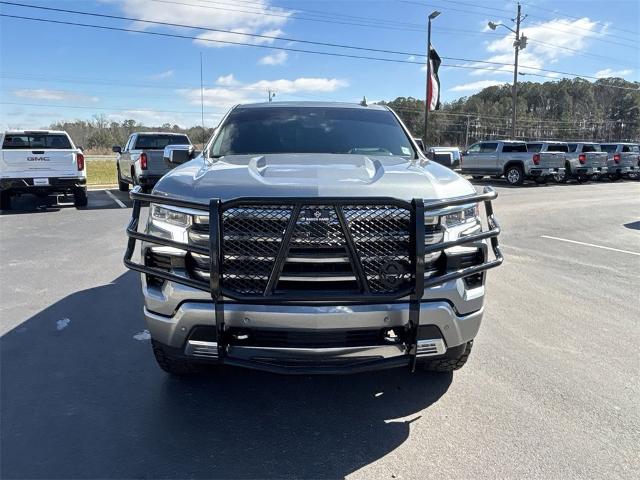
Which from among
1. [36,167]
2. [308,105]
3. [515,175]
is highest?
[308,105]

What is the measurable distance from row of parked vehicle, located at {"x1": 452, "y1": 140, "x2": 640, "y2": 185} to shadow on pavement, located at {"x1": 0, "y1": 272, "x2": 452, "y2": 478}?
67.1 ft

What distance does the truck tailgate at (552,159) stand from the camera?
70.3 feet

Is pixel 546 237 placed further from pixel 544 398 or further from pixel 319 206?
pixel 319 206

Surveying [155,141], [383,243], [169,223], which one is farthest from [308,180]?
[155,141]

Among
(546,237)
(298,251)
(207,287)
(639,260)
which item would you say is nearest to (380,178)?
(298,251)

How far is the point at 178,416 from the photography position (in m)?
2.99

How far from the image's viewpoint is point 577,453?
266 centimetres

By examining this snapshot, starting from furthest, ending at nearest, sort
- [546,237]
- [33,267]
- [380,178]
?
[546,237] < [33,267] < [380,178]

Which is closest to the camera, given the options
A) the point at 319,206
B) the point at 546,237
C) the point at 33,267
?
the point at 319,206

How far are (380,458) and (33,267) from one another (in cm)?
567

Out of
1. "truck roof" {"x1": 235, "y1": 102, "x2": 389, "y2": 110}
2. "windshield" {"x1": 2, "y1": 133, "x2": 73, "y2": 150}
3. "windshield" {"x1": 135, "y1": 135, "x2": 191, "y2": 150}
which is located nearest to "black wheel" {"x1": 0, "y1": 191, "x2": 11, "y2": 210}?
"windshield" {"x1": 2, "y1": 133, "x2": 73, "y2": 150}

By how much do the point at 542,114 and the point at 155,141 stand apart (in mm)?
105376

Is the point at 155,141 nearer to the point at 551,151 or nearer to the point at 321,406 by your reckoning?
the point at 321,406

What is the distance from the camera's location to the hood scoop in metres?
2.78
